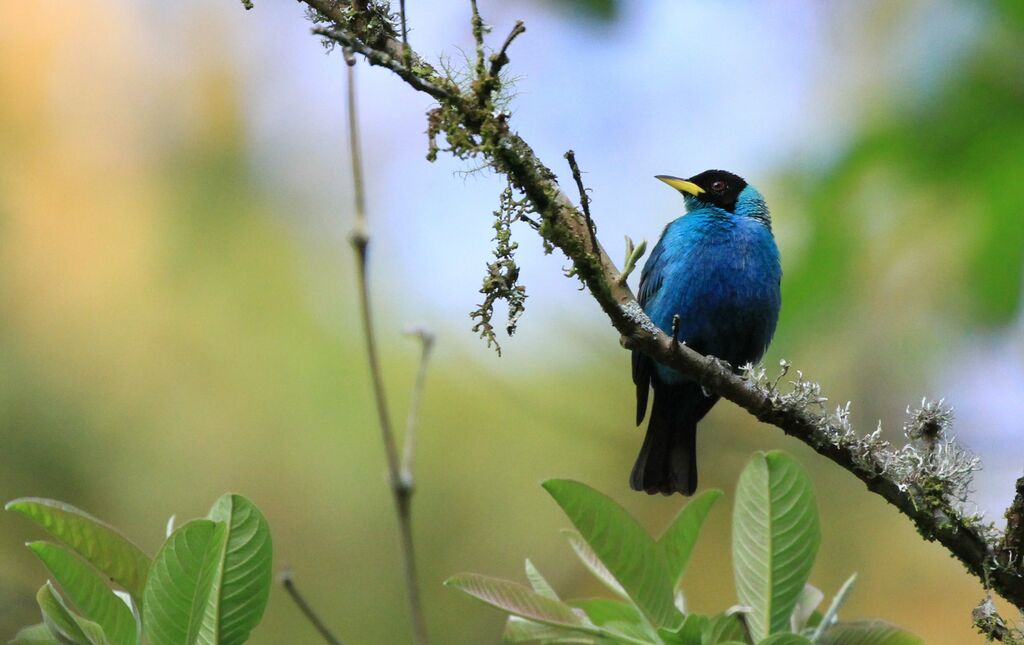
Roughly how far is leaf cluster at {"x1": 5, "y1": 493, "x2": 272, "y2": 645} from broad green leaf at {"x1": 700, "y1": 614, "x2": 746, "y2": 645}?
2.63ft

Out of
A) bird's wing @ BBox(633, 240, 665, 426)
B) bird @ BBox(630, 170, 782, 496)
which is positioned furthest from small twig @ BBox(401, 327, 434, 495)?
bird @ BBox(630, 170, 782, 496)

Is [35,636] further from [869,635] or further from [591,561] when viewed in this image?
[869,635]

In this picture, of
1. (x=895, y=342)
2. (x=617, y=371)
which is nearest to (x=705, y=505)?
(x=895, y=342)

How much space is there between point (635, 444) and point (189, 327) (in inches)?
118

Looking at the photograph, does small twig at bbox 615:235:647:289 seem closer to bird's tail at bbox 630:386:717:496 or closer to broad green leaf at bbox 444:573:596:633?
broad green leaf at bbox 444:573:596:633

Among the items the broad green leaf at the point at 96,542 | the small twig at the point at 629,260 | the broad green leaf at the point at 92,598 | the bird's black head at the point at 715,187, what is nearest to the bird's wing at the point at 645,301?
the bird's black head at the point at 715,187

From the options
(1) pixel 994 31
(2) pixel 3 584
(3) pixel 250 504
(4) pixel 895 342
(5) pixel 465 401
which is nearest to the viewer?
(3) pixel 250 504

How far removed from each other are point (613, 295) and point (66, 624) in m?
1.39

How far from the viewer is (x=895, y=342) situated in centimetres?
629

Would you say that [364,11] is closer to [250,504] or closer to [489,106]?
[489,106]

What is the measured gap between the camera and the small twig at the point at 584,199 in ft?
8.02

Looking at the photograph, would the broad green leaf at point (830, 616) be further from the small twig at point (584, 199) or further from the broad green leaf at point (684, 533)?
the small twig at point (584, 199)

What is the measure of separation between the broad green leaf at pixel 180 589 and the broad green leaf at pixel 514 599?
47 cm

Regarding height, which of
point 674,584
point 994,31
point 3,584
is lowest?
point 3,584
